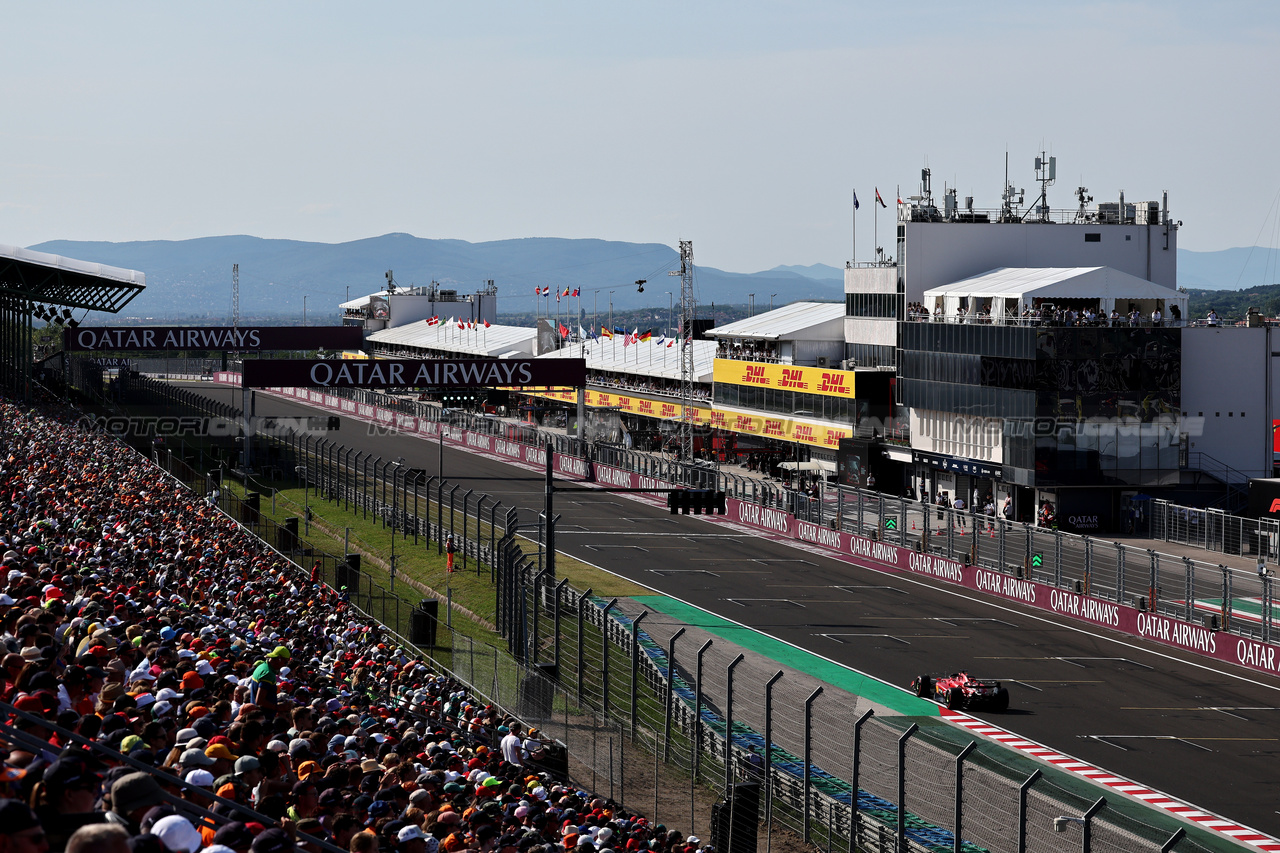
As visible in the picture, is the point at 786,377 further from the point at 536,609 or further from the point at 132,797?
the point at 132,797

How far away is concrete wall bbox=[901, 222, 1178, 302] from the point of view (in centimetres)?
6109

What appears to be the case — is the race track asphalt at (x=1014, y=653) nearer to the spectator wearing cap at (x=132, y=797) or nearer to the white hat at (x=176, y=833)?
the white hat at (x=176, y=833)

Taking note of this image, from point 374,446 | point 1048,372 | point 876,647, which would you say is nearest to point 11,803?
point 876,647

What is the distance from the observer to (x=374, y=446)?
73.8 m

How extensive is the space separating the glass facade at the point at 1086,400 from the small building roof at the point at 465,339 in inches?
1951

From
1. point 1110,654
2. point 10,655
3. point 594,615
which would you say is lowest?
point 1110,654

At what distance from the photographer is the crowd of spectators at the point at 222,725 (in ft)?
19.7

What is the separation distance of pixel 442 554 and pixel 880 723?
17.0 meters

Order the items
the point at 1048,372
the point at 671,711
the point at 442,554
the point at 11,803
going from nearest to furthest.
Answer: the point at 11,803, the point at 671,711, the point at 442,554, the point at 1048,372

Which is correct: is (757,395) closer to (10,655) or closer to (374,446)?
(374,446)

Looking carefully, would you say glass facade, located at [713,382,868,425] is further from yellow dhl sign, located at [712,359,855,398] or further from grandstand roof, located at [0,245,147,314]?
grandstand roof, located at [0,245,147,314]

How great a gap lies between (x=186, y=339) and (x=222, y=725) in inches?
2503

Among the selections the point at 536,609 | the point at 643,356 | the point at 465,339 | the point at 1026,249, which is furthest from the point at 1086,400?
the point at 465,339

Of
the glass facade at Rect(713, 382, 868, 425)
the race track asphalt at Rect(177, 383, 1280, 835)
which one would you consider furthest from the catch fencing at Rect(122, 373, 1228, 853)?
the glass facade at Rect(713, 382, 868, 425)
